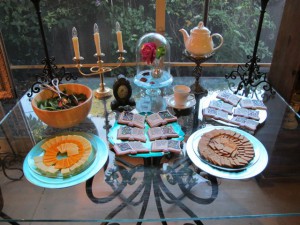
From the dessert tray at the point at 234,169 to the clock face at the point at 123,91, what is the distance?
0.34 m

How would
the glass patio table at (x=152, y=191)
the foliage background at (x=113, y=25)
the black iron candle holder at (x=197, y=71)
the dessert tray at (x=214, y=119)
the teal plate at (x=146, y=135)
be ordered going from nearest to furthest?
1. the glass patio table at (x=152, y=191)
2. the teal plate at (x=146, y=135)
3. the dessert tray at (x=214, y=119)
4. the black iron candle holder at (x=197, y=71)
5. the foliage background at (x=113, y=25)

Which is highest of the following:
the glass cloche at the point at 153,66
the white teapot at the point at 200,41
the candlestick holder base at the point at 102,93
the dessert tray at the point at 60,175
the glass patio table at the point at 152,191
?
the white teapot at the point at 200,41

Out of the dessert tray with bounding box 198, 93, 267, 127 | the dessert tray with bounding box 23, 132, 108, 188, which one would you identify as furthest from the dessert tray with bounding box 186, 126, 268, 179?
the dessert tray with bounding box 23, 132, 108, 188

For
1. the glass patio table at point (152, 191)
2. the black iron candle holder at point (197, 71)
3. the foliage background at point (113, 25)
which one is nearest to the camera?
the glass patio table at point (152, 191)

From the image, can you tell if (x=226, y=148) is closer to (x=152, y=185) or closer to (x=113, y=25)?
(x=152, y=185)

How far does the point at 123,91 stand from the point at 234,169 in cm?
54

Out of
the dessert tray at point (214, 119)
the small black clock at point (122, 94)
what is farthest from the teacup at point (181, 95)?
the small black clock at point (122, 94)

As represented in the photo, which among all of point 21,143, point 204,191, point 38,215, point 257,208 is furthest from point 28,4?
point 257,208

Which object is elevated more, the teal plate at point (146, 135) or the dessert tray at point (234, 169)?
the teal plate at point (146, 135)

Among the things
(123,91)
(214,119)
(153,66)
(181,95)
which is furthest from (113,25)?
(214,119)

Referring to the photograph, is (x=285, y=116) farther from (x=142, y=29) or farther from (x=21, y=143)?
(x=21, y=143)

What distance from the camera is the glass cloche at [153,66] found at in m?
1.15

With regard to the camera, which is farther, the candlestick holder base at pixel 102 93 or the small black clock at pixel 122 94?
the candlestick holder base at pixel 102 93

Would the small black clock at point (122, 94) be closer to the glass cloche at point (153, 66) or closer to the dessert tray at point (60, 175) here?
the glass cloche at point (153, 66)
